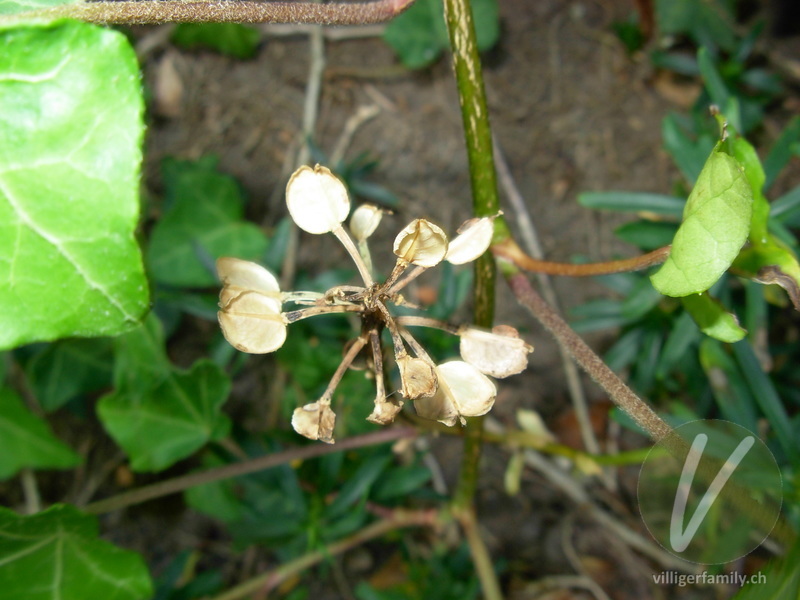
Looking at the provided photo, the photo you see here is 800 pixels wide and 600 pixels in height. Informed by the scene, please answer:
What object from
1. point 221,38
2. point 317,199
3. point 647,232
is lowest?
point 647,232

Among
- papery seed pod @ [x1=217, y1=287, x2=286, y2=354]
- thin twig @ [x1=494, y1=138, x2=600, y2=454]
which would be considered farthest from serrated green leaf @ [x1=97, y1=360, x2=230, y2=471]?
thin twig @ [x1=494, y1=138, x2=600, y2=454]

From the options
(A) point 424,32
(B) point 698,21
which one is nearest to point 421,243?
(A) point 424,32

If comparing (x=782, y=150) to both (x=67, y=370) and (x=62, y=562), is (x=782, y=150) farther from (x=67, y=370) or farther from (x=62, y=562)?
(x=67, y=370)

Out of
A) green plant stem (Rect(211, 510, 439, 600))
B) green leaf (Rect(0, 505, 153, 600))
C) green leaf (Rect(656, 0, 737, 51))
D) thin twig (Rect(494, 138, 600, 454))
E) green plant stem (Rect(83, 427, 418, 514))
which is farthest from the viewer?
green leaf (Rect(656, 0, 737, 51))

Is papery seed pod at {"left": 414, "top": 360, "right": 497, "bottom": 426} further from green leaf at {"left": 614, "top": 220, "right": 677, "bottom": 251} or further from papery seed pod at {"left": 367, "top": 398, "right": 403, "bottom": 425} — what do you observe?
green leaf at {"left": 614, "top": 220, "right": 677, "bottom": 251}

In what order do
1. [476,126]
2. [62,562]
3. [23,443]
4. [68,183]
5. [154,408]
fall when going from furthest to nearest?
[23,443] → [154,408] → [62,562] → [476,126] → [68,183]

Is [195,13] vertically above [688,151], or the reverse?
[195,13]

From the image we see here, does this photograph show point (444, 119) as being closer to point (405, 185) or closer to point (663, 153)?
point (405, 185)

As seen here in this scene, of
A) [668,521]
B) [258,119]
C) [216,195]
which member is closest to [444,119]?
[258,119]
